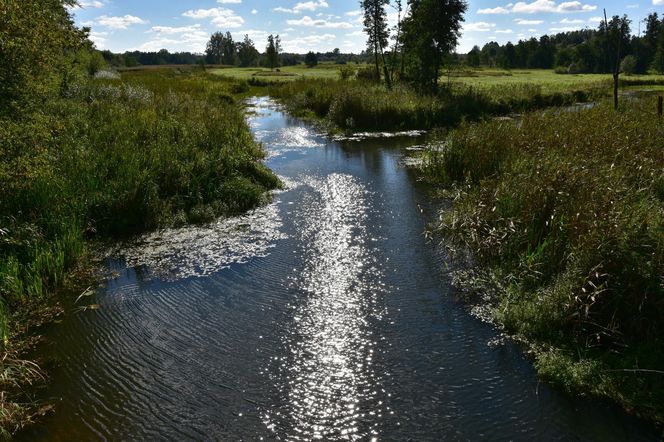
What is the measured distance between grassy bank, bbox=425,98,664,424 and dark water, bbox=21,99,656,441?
1.65 ft

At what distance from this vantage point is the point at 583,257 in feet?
23.3

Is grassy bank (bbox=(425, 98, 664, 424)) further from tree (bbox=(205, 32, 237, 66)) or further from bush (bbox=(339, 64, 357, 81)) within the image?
tree (bbox=(205, 32, 237, 66))

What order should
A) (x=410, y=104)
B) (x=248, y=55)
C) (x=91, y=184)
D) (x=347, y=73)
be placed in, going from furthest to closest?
(x=248, y=55) < (x=347, y=73) < (x=410, y=104) < (x=91, y=184)

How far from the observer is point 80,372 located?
6863 millimetres

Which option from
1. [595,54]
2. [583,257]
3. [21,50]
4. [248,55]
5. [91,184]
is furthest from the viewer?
[248,55]

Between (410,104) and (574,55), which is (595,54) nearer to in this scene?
(574,55)

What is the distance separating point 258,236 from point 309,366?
19.0 feet

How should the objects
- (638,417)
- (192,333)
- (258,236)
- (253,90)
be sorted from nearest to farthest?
(638,417), (192,333), (258,236), (253,90)

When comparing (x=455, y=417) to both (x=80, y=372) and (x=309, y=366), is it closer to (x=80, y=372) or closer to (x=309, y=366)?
(x=309, y=366)

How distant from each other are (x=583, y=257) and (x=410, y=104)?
23.9 meters

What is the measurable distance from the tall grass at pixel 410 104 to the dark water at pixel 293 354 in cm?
1801

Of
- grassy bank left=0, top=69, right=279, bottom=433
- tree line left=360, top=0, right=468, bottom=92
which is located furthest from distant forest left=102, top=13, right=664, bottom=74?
grassy bank left=0, top=69, right=279, bottom=433

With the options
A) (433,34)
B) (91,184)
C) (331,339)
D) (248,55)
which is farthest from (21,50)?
(248,55)

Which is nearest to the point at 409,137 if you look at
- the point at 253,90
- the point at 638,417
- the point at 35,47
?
the point at 35,47
